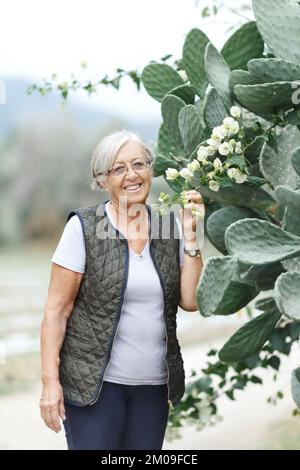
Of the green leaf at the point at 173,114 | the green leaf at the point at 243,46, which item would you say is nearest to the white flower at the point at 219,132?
the green leaf at the point at 173,114

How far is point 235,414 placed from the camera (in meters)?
5.78

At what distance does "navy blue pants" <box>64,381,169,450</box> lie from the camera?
7.45 ft

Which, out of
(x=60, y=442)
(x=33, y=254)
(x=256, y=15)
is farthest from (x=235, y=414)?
(x=33, y=254)

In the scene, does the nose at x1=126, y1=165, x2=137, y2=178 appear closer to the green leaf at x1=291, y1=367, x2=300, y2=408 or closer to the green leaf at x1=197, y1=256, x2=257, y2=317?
the green leaf at x1=197, y1=256, x2=257, y2=317

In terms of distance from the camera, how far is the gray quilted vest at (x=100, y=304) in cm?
225

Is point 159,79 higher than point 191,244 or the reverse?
higher

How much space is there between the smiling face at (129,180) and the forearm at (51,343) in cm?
33

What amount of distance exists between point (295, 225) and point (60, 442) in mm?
3403

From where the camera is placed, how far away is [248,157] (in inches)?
90.4

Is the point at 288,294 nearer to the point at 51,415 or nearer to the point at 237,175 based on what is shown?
the point at 237,175

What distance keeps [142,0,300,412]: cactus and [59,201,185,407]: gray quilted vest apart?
15cm

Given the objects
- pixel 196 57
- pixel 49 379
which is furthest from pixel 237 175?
pixel 49 379

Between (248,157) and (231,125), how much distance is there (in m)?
0.20
